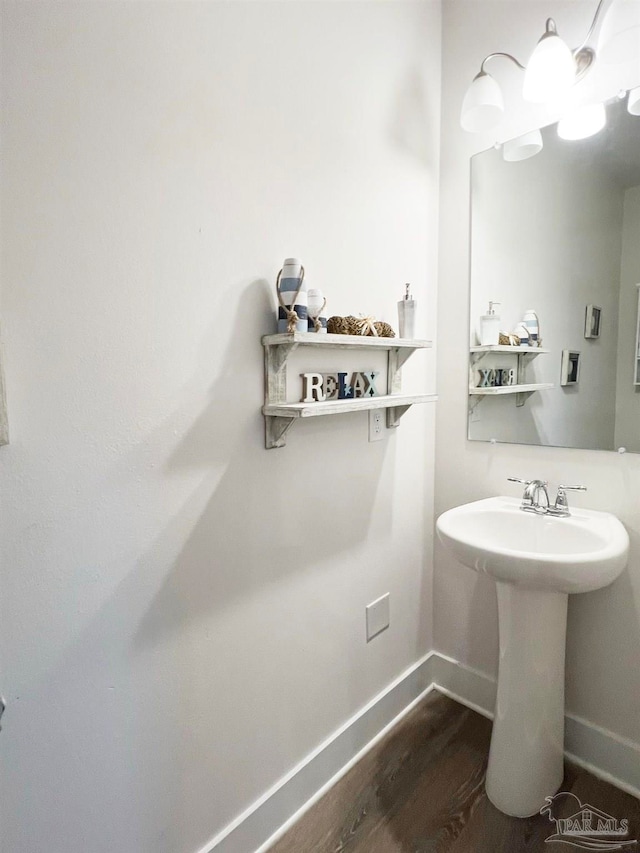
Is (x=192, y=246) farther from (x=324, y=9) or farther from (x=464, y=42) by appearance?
(x=464, y=42)

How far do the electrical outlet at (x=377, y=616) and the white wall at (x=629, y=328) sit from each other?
89cm

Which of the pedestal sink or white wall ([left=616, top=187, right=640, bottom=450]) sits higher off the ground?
white wall ([left=616, top=187, right=640, bottom=450])

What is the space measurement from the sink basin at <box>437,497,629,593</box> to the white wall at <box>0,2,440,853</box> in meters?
0.36

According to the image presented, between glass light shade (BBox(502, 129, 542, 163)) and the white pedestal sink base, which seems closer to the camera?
the white pedestal sink base

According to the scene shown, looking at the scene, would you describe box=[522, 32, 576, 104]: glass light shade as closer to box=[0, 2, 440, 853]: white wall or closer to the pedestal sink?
box=[0, 2, 440, 853]: white wall

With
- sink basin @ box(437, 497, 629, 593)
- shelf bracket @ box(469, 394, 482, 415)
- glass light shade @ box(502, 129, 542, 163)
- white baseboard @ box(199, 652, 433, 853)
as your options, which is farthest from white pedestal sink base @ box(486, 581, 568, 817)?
glass light shade @ box(502, 129, 542, 163)

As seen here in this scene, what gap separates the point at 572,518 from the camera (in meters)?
1.31

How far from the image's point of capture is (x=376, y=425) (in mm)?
1446

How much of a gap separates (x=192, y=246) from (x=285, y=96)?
1.66ft

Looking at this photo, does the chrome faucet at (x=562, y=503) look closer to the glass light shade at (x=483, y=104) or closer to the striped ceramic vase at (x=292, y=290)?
the striped ceramic vase at (x=292, y=290)

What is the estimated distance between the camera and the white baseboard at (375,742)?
3.76ft

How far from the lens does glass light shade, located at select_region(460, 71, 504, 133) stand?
1.30 m

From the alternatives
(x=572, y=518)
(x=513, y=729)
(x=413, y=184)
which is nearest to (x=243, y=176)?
(x=413, y=184)

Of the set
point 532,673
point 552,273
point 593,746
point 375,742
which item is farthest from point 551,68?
point 375,742
